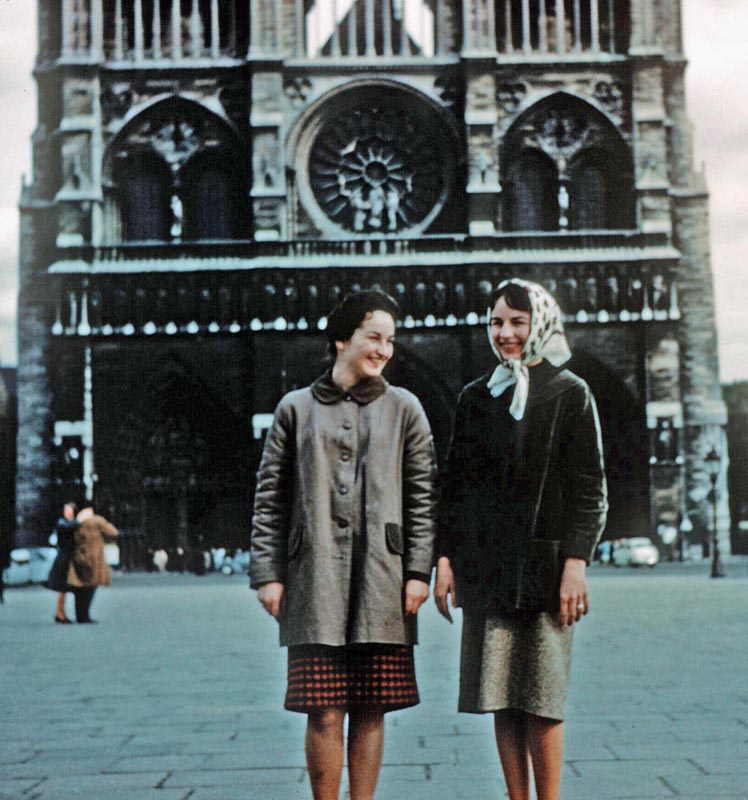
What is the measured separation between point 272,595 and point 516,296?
3.91 ft

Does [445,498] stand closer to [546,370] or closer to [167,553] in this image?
[546,370]

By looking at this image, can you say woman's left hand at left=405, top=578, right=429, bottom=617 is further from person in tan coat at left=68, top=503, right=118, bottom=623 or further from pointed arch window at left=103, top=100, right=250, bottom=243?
pointed arch window at left=103, top=100, right=250, bottom=243

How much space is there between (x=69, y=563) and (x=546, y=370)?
36.1ft

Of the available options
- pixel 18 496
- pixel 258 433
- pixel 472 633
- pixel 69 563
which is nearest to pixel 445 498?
pixel 472 633

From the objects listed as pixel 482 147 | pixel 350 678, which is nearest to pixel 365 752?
pixel 350 678

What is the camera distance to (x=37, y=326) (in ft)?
114

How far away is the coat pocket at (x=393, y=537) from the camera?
448 cm

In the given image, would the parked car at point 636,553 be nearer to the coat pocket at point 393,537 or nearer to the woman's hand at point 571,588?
the woman's hand at point 571,588

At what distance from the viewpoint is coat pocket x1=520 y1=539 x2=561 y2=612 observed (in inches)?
177

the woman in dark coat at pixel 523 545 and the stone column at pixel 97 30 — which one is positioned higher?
the stone column at pixel 97 30

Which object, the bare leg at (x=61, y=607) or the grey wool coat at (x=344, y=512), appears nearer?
the grey wool coat at (x=344, y=512)

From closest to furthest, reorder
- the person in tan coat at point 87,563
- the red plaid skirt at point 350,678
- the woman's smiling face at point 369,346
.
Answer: the red plaid skirt at point 350,678 < the woman's smiling face at point 369,346 < the person in tan coat at point 87,563

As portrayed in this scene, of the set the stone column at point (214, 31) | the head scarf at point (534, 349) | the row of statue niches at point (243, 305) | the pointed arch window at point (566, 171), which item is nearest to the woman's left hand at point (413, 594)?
the head scarf at point (534, 349)

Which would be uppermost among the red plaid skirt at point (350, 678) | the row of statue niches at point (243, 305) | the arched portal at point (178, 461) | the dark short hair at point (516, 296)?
the row of statue niches at point (243, 305)
